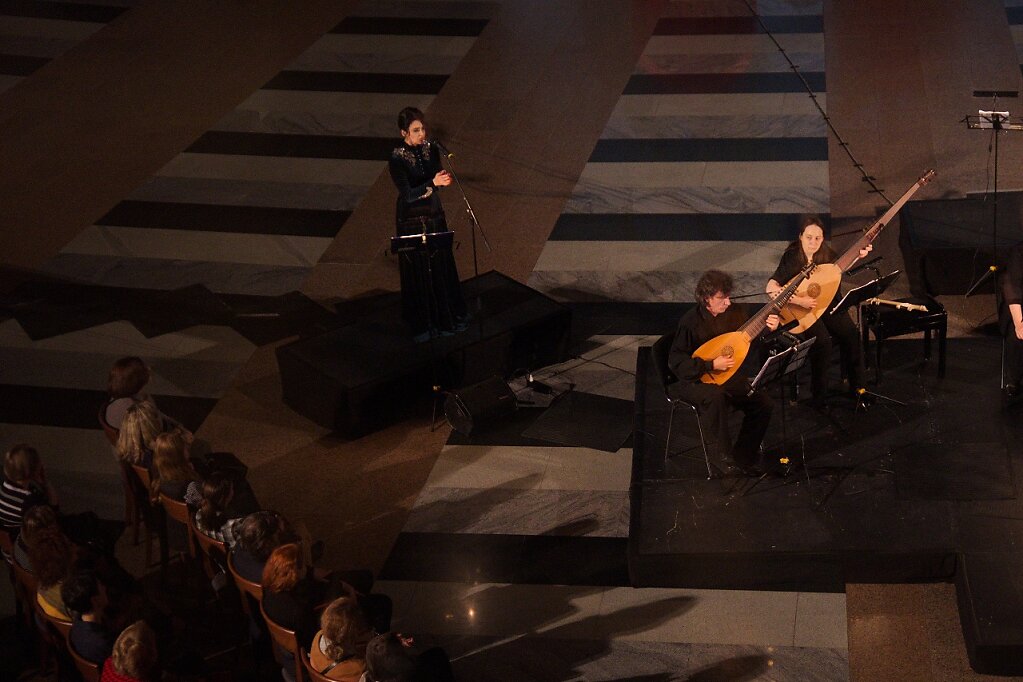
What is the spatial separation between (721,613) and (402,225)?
352cm

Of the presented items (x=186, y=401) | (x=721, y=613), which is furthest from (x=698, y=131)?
(x=721, y=613)

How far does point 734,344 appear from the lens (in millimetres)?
7383

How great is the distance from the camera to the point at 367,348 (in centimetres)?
901

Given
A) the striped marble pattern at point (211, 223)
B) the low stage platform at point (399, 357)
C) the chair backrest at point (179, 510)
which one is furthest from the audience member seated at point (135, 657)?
the low stage platform at point (399, 357)

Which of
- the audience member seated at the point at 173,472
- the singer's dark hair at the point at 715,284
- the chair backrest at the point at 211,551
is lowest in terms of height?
the chair backrest at the point at 211,551

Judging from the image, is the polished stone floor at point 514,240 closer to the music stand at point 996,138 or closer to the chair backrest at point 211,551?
the music stand at point 996,138

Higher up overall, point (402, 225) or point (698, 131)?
point (402, 225)

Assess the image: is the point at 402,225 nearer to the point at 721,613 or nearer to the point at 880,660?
the point at 721,613

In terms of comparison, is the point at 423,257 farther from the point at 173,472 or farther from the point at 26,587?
the point at 26,587

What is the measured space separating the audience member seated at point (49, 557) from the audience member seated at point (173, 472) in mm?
707

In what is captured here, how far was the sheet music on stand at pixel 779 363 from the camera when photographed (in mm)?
7086

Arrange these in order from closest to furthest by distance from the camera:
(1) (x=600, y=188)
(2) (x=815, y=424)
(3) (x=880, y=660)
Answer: (3) (x=880, y=660) < (2) (x=815, y=424) < (1) (x=600, y=188)

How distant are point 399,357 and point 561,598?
2.43 metres

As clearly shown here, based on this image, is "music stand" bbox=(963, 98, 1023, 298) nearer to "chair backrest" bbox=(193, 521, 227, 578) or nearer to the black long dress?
the black long dress
